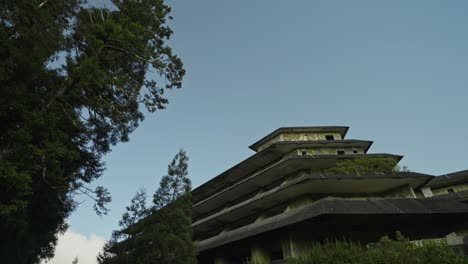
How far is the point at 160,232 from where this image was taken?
15.4 meters

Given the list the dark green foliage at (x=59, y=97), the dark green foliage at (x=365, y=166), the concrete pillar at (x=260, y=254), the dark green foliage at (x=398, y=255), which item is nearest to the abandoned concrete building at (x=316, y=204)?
the concrete pillar at (x=260, y=254)

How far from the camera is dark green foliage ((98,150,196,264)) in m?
14.9

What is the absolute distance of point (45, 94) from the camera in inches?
506

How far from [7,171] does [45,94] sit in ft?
13.7

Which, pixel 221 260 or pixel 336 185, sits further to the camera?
pixel 221 260

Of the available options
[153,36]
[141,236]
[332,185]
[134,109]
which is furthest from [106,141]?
[332,185]

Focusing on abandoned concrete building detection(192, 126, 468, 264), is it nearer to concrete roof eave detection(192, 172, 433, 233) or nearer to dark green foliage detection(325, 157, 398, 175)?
concrete roof eave detection(192, 172, 433, 233)

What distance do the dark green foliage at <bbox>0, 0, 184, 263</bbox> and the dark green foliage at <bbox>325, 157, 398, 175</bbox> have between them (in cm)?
1323

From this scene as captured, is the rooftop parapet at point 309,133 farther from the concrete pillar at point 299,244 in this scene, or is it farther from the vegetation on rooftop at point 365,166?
the concrete pillar at point 299,244

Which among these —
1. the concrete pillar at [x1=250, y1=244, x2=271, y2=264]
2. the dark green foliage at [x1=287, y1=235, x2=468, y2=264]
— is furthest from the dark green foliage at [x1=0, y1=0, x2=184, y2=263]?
the concrete pillar at [x1=250, y1=244, x2=271, y2=264]

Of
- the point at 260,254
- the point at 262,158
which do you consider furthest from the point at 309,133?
the point at 260,254

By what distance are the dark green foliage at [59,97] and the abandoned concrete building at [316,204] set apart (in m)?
11.3

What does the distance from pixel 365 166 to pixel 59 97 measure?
1995 centimetres

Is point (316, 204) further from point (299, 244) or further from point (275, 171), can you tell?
point (275, 171)
